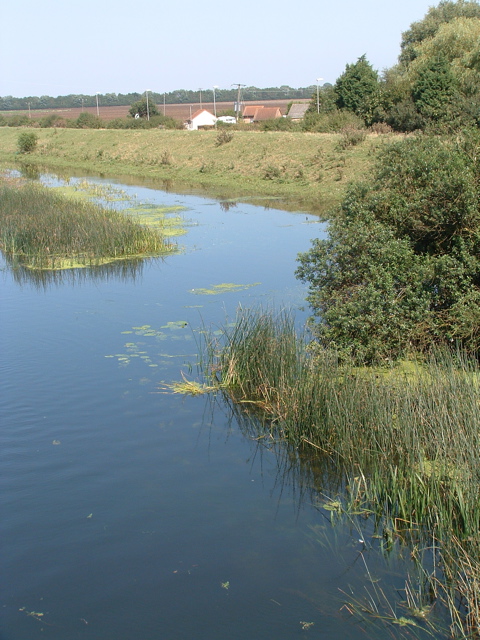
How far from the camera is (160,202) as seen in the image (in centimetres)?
2345

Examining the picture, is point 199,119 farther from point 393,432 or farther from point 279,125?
point 393,432

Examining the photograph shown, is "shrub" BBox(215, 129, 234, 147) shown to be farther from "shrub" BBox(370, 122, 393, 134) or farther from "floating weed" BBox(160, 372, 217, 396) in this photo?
"floating weed" BBox(160, 372, 217, 396)

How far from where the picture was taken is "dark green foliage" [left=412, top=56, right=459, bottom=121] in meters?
29.0

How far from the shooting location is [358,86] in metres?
34.7

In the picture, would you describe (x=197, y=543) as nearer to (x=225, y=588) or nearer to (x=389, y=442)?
(x=225, y=588)

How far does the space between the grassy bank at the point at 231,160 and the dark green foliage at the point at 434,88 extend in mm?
3007

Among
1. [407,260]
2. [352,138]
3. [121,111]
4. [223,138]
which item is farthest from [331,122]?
[121,111]

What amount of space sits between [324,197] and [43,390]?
57.3 ft

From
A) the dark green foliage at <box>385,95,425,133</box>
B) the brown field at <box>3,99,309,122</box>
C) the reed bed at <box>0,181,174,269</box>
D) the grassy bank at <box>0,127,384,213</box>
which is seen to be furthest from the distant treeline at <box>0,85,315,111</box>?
the reed bed at <box>0,181,174,269</box>

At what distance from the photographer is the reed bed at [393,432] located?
4461 millimetres

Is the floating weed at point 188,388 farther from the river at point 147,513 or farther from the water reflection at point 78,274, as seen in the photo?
the water reflection at point 78,274

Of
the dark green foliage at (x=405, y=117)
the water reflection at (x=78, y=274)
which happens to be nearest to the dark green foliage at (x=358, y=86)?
the dark green foliage at (x=405, y=117)

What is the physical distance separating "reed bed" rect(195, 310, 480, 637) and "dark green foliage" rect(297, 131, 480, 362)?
502 mm

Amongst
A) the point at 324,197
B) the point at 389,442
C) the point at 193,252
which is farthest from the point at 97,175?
the point at 389,442
